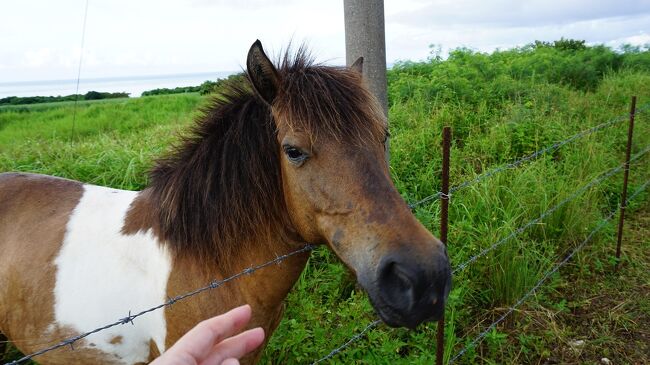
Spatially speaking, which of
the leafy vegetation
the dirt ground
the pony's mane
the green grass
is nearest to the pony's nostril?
the pony's mane

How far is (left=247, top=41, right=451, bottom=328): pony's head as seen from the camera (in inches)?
51.2

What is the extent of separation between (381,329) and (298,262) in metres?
1.23

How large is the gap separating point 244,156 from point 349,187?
541 mm

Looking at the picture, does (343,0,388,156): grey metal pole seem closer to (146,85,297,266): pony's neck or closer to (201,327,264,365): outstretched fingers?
(146,85,297,266): pony's neck

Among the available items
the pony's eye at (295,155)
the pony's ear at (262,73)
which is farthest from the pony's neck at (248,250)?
the pony's ear at (262,73)

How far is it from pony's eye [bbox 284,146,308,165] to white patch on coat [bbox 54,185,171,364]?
77cm

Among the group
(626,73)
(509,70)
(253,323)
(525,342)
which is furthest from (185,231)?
(626,73)

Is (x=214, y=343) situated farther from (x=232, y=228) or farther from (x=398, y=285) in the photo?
(x=232, y=228)

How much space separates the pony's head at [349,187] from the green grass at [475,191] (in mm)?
967

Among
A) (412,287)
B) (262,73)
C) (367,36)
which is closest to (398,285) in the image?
(412,287)

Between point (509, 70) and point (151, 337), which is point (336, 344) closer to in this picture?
point (151, 337)

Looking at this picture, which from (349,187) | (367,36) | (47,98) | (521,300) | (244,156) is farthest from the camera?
(47,98)

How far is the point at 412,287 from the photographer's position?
4.15ft

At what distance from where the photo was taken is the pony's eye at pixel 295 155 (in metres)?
1.57
